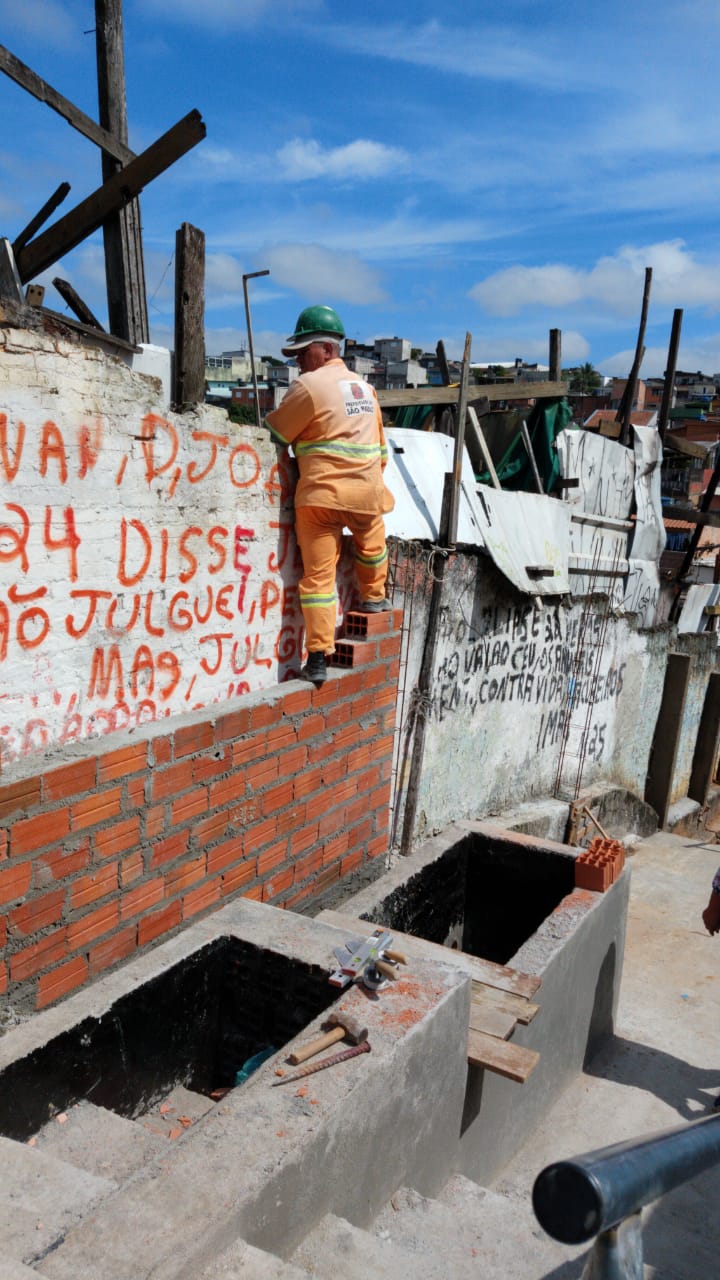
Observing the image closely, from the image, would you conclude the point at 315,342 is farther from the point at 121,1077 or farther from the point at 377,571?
the point at 121,1077

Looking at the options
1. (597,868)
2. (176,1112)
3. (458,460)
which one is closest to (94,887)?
(176,1112)

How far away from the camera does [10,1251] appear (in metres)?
2.07

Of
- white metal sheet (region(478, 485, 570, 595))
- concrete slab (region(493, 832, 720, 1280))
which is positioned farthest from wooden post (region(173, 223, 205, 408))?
white metal sheet (region(478, 485, 570, 595))

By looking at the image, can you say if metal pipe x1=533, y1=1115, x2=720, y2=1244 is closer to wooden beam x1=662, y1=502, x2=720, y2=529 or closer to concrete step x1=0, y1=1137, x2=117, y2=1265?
concrete step x1=0, y1=1137, x2=117, y2=1265

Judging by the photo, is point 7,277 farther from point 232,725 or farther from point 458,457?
point 458,457

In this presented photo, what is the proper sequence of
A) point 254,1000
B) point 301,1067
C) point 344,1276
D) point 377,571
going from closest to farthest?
point 344,1276 → point 301,1067 → point 254,1000 → point 377,571

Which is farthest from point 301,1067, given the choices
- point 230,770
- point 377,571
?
point 377,571

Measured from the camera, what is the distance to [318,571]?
14.8ft

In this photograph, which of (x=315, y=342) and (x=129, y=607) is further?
(x=315, y=342)

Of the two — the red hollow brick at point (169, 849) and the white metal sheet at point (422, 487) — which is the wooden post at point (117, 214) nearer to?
the white metal sheet at point (422, 487)

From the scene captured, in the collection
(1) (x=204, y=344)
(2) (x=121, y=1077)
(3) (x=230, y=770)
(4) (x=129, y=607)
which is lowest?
(2) (x=121, y=1077)

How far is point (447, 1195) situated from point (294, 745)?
6.47 ft

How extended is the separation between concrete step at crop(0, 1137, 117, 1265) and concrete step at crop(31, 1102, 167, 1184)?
1.11ft

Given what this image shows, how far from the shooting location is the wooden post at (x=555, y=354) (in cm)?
990
